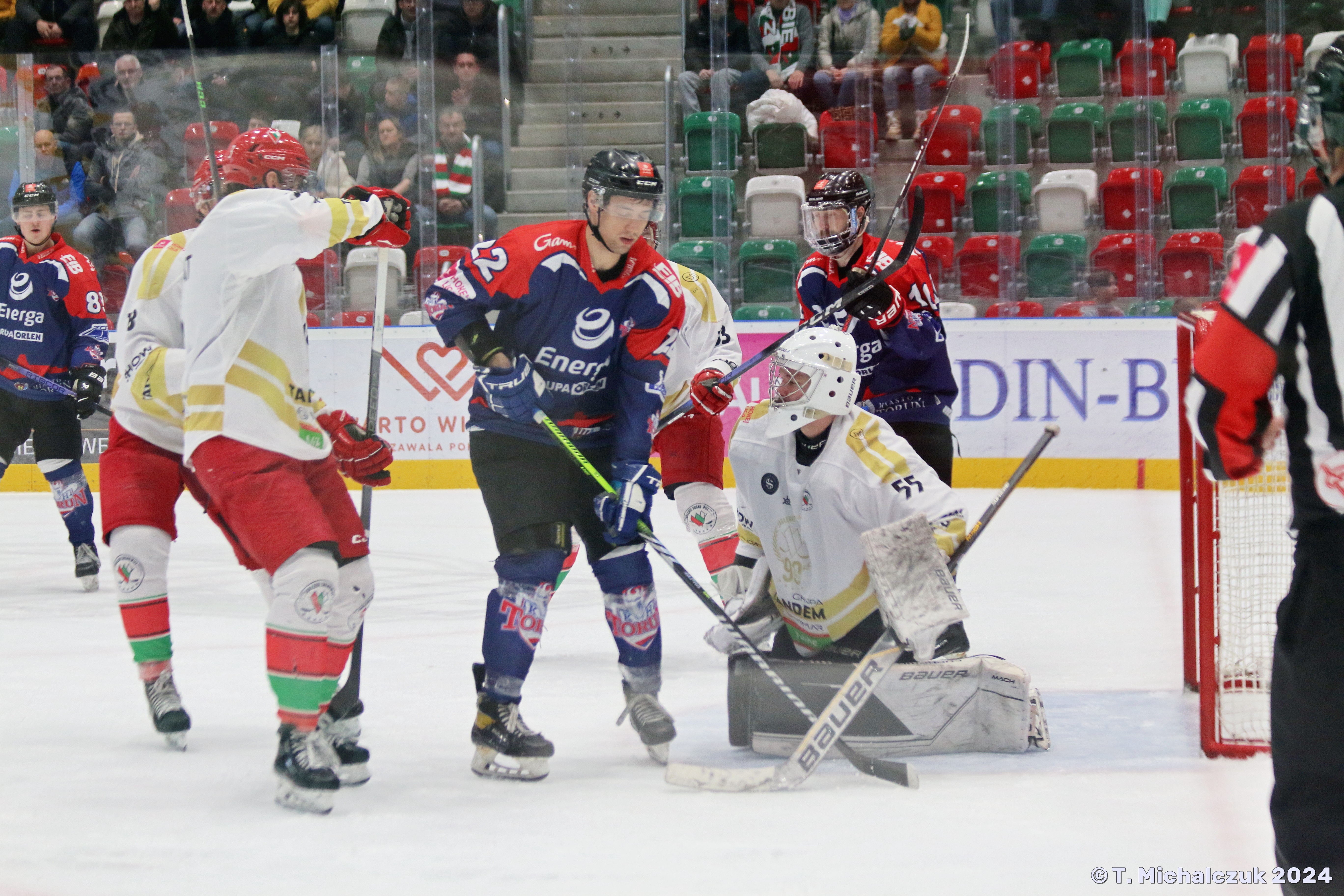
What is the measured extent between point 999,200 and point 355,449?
561 centimetres

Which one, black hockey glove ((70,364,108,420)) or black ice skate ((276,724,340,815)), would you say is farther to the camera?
black hockey glove ((70,364,108,420))

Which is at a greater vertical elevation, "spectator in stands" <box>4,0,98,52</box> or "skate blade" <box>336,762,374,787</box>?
"spectator in stands" <box>4,0,98,52</box>

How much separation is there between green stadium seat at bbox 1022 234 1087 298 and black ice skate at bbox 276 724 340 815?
5.65m

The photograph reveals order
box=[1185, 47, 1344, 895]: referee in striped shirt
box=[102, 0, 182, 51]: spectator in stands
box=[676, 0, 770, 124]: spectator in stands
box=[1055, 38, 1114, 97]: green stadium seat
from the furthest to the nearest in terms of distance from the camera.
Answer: box=[102, 0, 182, 51]: spectator in stands < box=[676, 0, 770, 124]: spectator in stands < box=[1055, 38, 1114, 97]: green stadium seat < box=[1185, 47, 1344, 895]: referee in striped shirt

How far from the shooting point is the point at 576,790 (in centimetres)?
251

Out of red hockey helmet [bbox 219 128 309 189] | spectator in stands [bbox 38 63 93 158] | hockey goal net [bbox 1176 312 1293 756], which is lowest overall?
hockey goal net [bbox 1176 312 1293 756]

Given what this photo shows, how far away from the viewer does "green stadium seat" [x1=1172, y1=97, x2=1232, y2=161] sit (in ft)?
24.7

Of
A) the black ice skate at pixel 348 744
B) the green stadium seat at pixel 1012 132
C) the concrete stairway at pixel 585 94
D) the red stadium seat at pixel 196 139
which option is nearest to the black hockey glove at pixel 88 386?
the black ice skate at pixel 348 744

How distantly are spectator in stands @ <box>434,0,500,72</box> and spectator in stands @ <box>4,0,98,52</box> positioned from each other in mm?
2668

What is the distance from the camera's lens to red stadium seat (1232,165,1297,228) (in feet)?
23.8

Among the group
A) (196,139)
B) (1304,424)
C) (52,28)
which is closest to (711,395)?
(1304,424)

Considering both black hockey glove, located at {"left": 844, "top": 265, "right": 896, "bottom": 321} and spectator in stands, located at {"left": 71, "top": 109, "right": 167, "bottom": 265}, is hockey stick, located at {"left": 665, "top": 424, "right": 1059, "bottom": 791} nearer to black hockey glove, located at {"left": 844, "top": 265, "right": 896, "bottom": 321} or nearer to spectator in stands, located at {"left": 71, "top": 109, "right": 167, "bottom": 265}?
black hockey glove, located at {"left": 844, "top": 265, "right": 896, "bottom": 321}

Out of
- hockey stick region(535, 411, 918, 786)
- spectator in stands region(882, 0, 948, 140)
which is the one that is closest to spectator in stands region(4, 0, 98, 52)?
spectator in stands region(882, 0, 948, 140)

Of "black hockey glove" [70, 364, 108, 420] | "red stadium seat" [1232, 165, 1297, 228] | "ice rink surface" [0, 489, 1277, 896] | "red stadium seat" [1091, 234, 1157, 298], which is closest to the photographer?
"ice rink surface" [0, 489, 1277, 896]
